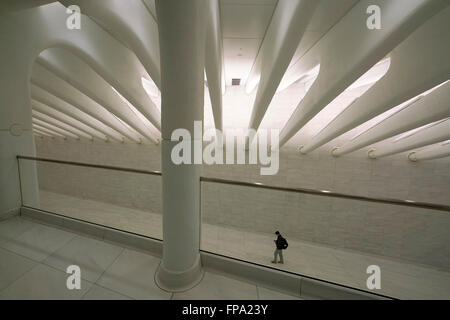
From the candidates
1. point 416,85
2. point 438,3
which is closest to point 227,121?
point 416,85

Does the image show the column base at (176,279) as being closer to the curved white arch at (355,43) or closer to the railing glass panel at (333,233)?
the curved white arch at (355,43)

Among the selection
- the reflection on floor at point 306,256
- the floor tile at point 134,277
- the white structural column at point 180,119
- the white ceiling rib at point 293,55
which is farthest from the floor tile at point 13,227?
the white ceiling rib at point 293,55

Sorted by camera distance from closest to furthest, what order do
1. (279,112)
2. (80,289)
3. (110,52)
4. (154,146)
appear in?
(80,289) < (110,52) < (279,112) < (154,146)

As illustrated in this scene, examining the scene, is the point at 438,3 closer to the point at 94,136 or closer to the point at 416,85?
the point at 416,85

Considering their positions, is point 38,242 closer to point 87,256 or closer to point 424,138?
→ point 87,256

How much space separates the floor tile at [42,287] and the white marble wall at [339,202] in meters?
5.96

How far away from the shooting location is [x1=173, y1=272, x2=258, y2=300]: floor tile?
1.79 meters

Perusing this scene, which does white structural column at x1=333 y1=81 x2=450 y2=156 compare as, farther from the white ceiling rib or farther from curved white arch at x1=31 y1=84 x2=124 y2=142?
curved white arch at x1=31 y1=84 x2=124 y2=142

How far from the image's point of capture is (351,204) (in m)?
7.98

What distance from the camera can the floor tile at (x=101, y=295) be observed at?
5.60 ft

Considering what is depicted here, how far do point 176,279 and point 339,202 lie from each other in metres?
8.35

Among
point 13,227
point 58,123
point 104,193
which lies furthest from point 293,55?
point 104,193

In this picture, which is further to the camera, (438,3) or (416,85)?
(416,85)
